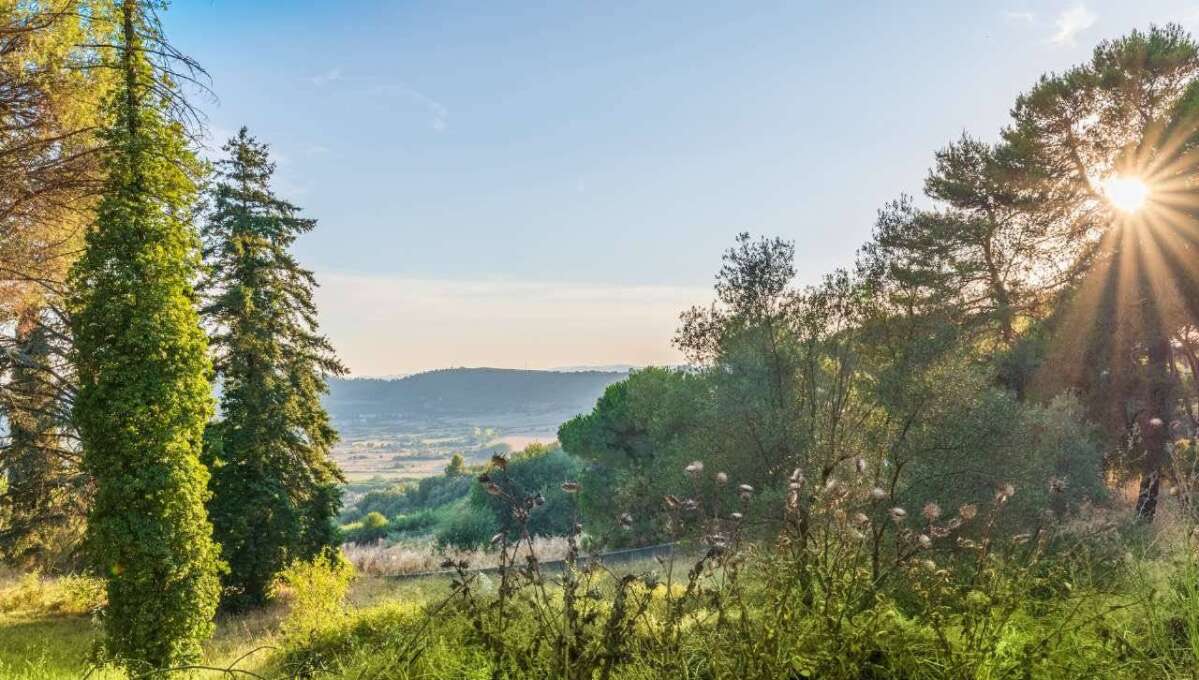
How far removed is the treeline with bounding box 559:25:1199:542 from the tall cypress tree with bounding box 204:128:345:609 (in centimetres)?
1040

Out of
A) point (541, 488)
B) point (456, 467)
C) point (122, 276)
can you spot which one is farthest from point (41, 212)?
point (456, 467)

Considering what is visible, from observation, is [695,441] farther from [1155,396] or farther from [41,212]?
[41,212]

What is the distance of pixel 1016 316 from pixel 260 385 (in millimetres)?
22770

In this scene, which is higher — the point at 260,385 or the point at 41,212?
the point at 41,212

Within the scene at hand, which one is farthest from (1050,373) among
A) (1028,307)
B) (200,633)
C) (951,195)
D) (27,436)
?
(27,436)

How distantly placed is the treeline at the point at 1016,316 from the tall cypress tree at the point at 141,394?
408 inches

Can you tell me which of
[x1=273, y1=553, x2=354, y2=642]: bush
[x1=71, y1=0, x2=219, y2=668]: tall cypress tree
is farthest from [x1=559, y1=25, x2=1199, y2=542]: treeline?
[x1=71, y1=0, x2=219, y2=668]: tall cypress tree

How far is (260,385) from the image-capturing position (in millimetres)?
18219

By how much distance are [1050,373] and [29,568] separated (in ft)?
95.1

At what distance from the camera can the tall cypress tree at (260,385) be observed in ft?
58.9

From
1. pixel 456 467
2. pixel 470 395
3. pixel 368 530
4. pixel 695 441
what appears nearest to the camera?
pixel 695 441

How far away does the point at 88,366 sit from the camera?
10305 mm

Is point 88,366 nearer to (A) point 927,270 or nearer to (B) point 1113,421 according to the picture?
(A) point 927,270

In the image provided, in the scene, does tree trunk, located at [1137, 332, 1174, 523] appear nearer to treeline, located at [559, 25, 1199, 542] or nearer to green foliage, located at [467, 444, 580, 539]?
treeline, located at [559, 25, 1199, 542]
